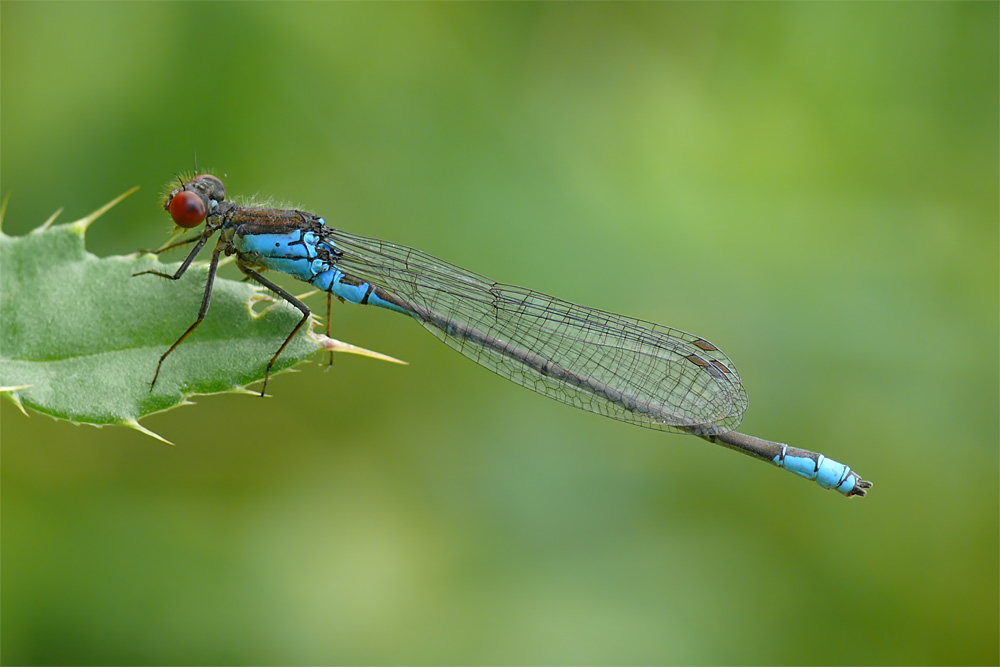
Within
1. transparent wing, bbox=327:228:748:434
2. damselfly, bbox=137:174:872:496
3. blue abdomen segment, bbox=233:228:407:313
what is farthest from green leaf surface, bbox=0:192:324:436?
transparent wing, bbox=327:228:748:434

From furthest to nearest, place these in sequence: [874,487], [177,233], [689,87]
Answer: [689,87]
[874,487]
[177,233]

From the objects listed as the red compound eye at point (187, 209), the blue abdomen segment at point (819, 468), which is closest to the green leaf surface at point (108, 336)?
the red compound eye at point (187, 209)

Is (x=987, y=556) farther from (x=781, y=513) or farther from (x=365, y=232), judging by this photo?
(x=365, y=232)

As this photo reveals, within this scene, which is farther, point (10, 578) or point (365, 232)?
point (365, 232)

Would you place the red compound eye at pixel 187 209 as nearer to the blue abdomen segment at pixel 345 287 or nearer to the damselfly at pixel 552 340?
the damselfly at pixel 552 340

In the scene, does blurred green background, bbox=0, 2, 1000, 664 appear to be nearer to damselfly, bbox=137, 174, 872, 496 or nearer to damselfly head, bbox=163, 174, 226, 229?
damselfly, bbox=137, 174, 872, 496

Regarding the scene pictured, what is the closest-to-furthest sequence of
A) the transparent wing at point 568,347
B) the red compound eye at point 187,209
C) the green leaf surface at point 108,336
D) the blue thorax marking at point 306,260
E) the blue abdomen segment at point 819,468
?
the green leaf surface at point 108,336, the red compound eye at point 187,209, the blue thorax marking at point 306,260, the blue abdomen segment at point 819,468, the transparent wing at point 568,347

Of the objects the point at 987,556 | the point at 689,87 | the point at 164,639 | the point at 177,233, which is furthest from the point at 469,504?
the point at 689,87
